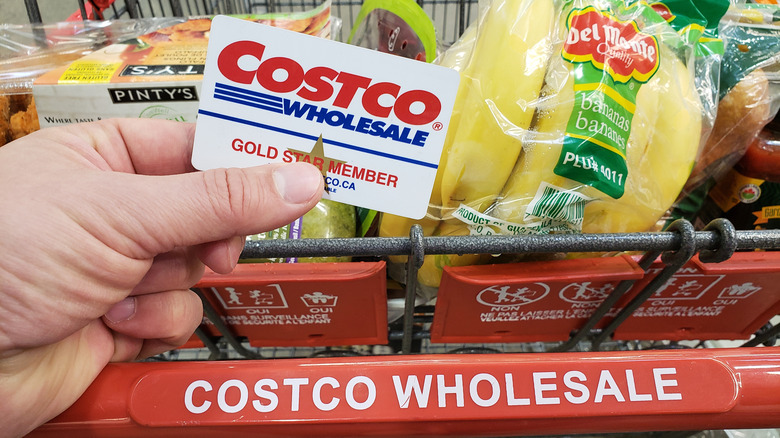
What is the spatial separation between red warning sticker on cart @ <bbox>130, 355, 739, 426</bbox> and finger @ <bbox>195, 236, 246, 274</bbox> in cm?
14

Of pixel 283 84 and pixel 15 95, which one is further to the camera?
pixel 15 95

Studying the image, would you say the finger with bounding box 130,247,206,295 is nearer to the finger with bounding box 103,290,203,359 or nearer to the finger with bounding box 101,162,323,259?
the finger with bounding box 103,290,203,359

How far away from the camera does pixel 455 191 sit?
2.21 ft

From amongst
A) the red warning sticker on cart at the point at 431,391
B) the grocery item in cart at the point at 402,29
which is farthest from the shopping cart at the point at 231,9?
the red warning sticker on cart at the point at 431,391

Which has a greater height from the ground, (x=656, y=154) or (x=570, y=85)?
(x=570, y=85)

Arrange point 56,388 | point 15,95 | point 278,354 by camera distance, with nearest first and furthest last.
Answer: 1. point 56,388
2. point 15,95
3. point 278,354

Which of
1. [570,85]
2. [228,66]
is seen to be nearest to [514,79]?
[570,85]

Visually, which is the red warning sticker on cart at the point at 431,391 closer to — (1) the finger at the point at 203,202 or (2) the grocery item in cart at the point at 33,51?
(1) the finger at the point at 203,202

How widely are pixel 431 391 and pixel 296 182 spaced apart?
305 mm

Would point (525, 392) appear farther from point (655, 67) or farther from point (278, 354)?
point (278, 354)

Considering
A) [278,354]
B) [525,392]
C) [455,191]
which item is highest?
[455,191]

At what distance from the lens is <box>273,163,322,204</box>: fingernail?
0.46 meters

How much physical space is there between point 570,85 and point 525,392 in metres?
0.40

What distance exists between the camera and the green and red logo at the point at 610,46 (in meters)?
0.64
